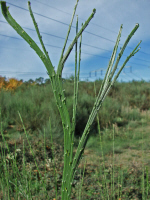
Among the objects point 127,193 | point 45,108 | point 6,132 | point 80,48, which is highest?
point 80,48

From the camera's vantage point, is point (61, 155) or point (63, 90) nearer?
point (63, 90)

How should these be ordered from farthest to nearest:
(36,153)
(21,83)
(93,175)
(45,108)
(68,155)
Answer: (21,83) < (45,108) < (36,153) < (93,175) < (68,155)

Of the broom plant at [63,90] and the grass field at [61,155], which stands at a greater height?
the broom plant at [63,90]

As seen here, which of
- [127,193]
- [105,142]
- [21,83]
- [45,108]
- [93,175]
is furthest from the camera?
[21,83]

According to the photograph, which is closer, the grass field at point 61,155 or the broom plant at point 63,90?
the broom plant at point 63,90

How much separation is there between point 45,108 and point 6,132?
1348mm

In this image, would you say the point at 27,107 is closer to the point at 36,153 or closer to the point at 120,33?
the point at 36,153

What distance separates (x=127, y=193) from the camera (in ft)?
8.14

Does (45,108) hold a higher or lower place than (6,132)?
higher

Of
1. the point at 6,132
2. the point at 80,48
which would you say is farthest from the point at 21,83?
the point at 80,48

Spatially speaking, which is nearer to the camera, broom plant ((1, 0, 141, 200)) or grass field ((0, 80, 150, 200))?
broom plant ((1, 0, 141, 200))

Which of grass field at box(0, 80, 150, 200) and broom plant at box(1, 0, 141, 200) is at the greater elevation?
broom plant at box(1, 0, 141, 200)

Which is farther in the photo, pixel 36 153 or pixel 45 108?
pixel 45 108

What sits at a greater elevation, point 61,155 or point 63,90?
point 63,90
